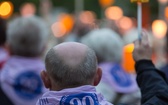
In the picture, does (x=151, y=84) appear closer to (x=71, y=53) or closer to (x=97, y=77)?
(x=97, y=77)

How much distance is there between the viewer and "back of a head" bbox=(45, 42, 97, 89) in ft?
9.88

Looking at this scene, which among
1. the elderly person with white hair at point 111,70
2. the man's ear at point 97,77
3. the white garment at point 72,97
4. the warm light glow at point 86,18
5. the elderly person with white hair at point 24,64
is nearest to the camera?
the white garment at point 72,97

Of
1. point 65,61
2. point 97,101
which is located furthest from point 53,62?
point 97,101

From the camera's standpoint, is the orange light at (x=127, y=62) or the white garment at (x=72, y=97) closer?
the white garment at (x=72, y=97)

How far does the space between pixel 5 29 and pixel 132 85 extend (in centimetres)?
123

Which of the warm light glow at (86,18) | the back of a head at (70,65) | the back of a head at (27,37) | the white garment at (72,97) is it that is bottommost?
the warm light glow at (86,18)

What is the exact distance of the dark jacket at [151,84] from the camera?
324 centimetres

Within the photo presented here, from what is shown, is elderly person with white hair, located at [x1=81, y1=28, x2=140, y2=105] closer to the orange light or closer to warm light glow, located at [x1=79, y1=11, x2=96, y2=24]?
the orange light

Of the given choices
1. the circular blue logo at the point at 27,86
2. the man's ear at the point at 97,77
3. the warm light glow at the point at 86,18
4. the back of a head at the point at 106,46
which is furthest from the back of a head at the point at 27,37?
the warm light glow at the point at 86,18

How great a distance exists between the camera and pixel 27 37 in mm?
4938

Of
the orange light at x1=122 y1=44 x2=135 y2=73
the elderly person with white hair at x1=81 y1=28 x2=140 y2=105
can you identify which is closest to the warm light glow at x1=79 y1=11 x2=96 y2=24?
the orange light at x1=122 y1=44 x2=135 y2=73

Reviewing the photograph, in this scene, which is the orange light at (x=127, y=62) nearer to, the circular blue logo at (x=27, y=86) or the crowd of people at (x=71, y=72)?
the crowd of people at (x=71, y=72)

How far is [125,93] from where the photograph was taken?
538cm

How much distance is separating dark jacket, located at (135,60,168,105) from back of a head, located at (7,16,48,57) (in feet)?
5.43
